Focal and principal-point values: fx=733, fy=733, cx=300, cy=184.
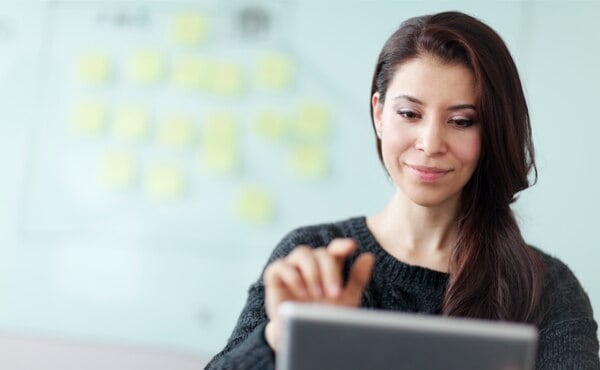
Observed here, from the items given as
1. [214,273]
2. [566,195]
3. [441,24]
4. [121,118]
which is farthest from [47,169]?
[566,195]

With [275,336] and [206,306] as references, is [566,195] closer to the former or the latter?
[206,306]

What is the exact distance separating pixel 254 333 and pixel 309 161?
953mm

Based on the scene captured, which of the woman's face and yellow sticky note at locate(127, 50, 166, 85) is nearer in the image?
the woman's face

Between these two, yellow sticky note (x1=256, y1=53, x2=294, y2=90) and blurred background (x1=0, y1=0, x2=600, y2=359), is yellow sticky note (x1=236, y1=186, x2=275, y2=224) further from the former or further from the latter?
yellow sticky note (x1=256, y1=53, x2=294, y2=90)

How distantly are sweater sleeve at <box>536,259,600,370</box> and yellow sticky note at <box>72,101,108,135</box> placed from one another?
3.87ft

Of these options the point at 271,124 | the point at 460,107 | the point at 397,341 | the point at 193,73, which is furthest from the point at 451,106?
the point at 193,73

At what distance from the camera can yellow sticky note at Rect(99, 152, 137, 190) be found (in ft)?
6.16

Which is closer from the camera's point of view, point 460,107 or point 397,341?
point 397,341

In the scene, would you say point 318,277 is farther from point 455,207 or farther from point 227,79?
point 227,79

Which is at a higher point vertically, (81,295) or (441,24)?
(441,24)

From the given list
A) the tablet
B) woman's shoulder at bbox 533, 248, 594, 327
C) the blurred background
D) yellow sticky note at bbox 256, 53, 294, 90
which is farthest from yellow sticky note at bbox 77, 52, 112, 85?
the tablet

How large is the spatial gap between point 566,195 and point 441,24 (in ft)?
2.10

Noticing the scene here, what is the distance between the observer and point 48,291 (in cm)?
191

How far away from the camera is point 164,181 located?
1.86 m
